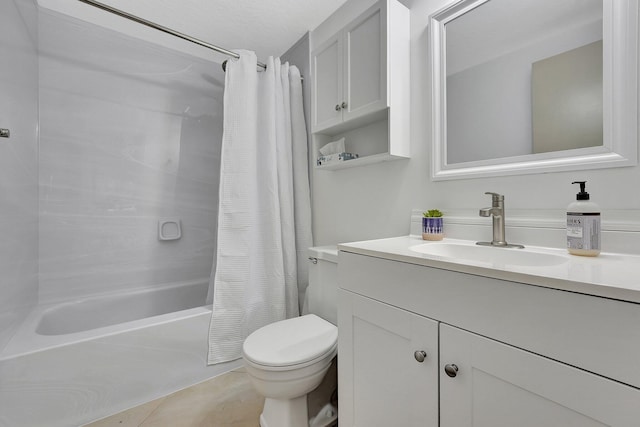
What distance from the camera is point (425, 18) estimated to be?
49.6 inches

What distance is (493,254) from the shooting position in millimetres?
945

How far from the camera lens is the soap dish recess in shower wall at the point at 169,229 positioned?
7.05ft

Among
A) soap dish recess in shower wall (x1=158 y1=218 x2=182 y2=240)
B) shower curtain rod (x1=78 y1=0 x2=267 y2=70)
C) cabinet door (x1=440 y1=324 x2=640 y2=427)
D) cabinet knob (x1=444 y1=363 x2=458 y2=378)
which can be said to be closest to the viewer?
cabinet door (x1=440 y1=324 x2=640 y2=427)

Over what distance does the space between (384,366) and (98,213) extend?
211 cm

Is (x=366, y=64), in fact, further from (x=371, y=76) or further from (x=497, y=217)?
(x=497, y=217)

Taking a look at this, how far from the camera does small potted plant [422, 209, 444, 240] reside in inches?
44.8

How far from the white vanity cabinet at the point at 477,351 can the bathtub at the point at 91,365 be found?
991mm

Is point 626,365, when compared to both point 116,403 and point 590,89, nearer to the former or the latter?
point 590,89

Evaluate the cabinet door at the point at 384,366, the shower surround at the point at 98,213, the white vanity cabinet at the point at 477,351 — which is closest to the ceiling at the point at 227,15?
the shower surround at the point at 98,213

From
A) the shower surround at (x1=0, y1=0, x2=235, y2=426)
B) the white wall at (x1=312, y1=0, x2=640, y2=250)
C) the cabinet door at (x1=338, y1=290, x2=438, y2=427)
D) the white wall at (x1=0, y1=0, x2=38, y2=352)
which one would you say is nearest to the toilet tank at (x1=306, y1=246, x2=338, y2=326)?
the white wall at (x1=312, y1=0, x2=640, y2=250)

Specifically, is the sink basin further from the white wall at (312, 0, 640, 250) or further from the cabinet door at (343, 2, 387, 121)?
the cabinet door at (343, 2, 387, 121)

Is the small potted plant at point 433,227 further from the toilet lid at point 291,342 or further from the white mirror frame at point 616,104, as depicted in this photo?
the toilet lid at point 291,342

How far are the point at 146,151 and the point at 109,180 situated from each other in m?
0.33

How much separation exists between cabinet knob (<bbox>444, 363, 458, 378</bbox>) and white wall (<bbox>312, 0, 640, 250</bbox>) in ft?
1.87
